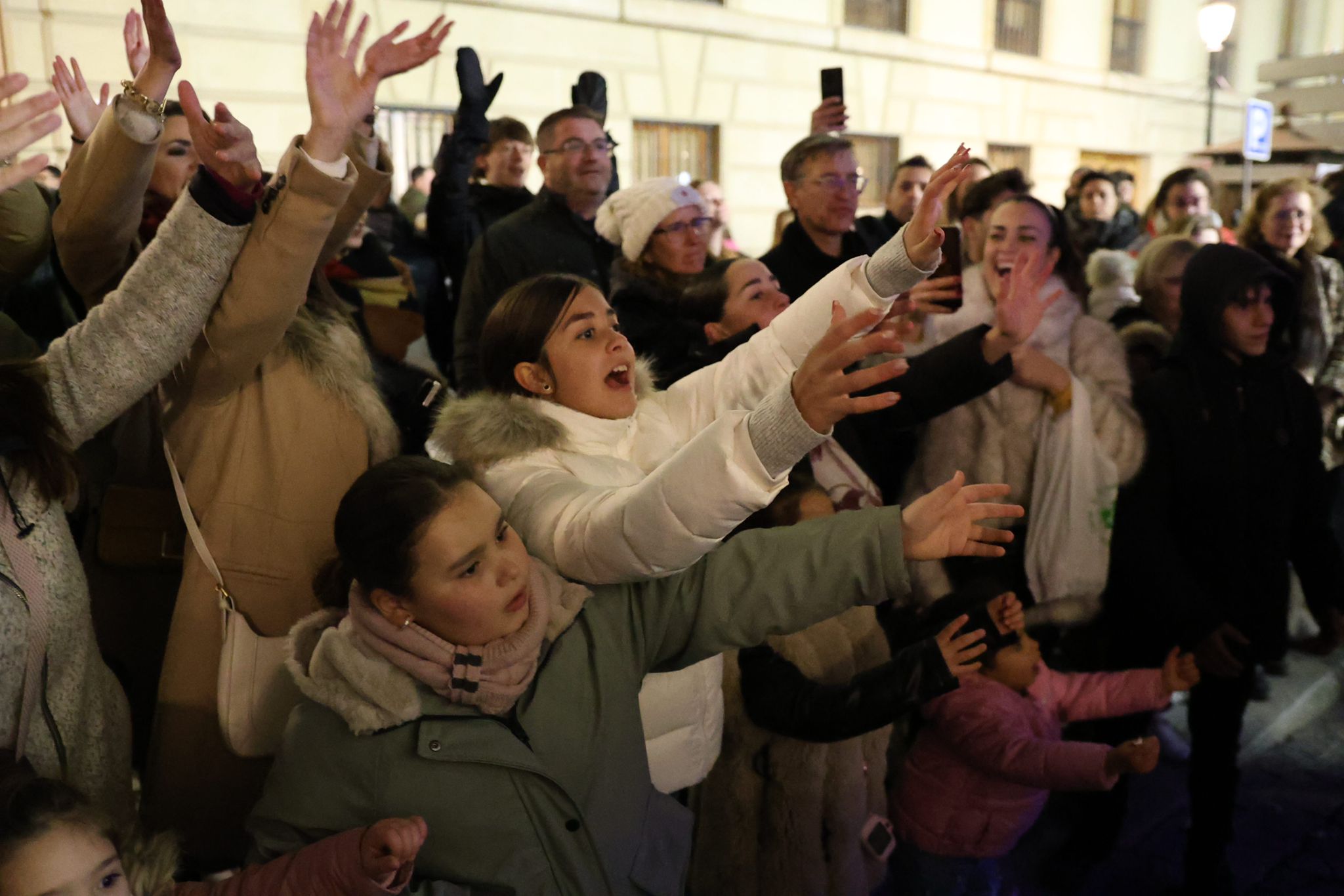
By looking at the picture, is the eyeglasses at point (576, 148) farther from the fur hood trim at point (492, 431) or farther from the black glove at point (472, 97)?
the fur hood trim at point (492, 431)

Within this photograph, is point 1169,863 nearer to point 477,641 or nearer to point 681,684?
point 681,684

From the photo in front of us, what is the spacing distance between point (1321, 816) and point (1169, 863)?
2.26 ft

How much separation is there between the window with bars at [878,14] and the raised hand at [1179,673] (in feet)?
39.8

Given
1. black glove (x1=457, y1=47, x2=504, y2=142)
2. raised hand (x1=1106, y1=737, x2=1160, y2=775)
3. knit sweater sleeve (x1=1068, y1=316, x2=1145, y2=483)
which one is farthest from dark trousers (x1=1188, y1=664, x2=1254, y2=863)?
black glove (x1=457, y1=47, x2=504, y2=142)

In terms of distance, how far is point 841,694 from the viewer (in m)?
2.15

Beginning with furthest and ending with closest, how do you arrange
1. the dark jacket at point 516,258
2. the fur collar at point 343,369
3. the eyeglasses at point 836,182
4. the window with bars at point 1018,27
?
the window with bars at point 1018,27 → the dark jacket at point 516,258 → the eyeglasses at point 836,182 → the fur collar at point 343,369

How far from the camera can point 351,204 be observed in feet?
7.84

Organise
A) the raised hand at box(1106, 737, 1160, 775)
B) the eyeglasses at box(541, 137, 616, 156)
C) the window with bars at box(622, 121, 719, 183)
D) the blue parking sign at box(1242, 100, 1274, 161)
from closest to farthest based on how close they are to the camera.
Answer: the raised hand at box(1106, 737, 1160, 775) → the eyeglasses at box(541, 137, 616, 156) → the blue parking sign at box(1242, 100, 1274, 161) → the window with bars at box(622, 121, 719, 183)

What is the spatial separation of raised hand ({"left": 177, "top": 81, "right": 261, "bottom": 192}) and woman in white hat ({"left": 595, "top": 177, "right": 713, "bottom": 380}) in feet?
4.98

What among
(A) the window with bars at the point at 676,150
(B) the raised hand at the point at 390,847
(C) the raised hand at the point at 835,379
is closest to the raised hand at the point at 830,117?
(C) the raised hand at the point at 835,379

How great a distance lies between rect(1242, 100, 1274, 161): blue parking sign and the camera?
26.9 feet

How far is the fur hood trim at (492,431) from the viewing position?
6.32 ft

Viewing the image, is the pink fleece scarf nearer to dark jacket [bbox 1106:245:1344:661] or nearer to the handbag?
the handbag

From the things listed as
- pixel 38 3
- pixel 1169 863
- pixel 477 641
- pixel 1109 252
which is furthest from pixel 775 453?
pixel 38 3
